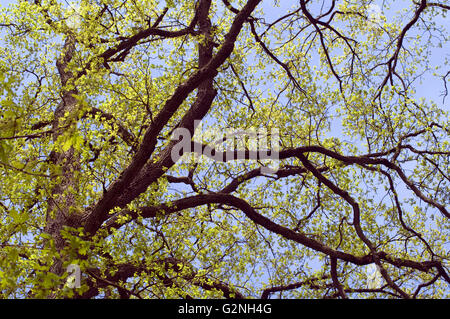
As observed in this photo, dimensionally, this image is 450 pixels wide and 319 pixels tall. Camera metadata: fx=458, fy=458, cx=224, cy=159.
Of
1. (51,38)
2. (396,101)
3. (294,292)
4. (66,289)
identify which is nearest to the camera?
(66,289)

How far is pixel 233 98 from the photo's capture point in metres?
11.1

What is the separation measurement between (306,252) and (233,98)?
14.8ft

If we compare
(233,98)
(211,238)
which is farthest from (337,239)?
(233,98)

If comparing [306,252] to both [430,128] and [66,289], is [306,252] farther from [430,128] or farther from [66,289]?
[66,289]

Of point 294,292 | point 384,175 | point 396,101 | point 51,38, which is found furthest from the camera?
point 51,38

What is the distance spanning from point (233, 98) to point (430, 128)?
14.9ft

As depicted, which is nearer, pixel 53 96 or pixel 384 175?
pixel 384 175

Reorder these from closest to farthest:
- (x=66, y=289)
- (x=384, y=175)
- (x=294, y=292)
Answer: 1. (x=66, y=289)
2. (x=384, y=175)
3. (x=294, y=292)

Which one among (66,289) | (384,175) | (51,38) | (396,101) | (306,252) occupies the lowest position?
(66,289)

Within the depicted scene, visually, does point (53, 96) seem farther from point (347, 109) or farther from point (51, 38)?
point (347, 109)

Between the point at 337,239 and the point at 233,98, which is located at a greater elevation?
the point at 233,98

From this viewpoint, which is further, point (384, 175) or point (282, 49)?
point (282, 49)

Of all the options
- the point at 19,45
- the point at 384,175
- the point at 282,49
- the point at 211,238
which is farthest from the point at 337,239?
the point at 19,45

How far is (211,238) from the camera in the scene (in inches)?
436
